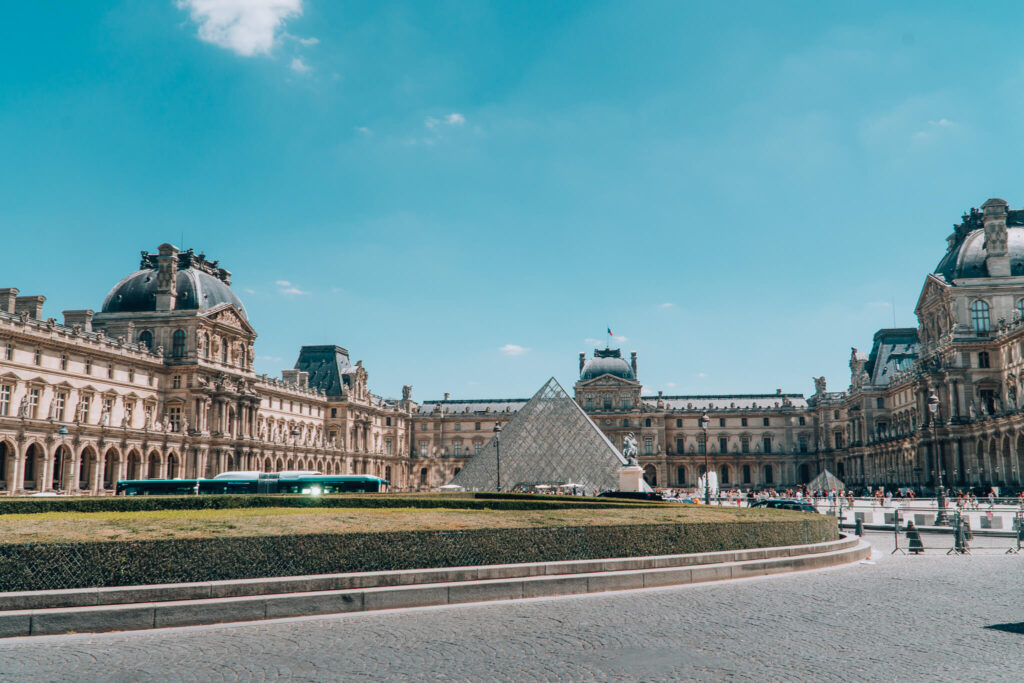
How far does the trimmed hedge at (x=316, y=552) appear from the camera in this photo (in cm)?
1062

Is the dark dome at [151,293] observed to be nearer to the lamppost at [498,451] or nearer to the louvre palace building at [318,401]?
the louvre palace building at [318,401]

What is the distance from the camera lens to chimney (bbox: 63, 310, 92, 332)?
5319 centimetres

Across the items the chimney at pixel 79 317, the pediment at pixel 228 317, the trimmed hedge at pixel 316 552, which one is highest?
the pediment at pixel 228 317

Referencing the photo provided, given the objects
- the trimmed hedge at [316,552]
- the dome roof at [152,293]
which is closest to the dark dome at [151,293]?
the dome roof at [152,293]

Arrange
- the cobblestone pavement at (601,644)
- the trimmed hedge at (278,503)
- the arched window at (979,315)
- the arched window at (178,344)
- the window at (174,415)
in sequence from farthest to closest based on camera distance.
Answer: the arched window at (979,315) → the arched window at (178,344) → the window at (174,415) → the trimmed hedge at (278,503) → the cobblestone pavement at (601,644)

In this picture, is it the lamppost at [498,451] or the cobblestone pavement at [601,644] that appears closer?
the cobblestone pavement at [601,644]

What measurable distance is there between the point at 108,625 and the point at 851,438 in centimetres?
8551

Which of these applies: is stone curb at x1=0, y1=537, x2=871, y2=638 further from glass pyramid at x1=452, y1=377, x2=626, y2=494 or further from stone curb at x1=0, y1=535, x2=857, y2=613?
glass pyramid at x1=452, y1=377, x2=626, y2=494

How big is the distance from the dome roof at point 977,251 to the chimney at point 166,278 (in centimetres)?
5711

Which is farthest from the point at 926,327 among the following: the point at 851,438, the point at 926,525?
the point at 926,525

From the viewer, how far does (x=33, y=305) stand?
46.9 m

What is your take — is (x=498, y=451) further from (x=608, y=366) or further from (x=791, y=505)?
(x=608, y=366)

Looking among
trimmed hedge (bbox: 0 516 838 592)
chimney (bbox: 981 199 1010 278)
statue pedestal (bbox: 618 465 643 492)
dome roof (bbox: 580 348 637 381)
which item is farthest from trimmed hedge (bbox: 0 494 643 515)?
dome roof (bbox: 580 348 637 381)

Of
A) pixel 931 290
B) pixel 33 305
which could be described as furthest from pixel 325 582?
pixel 931 290
